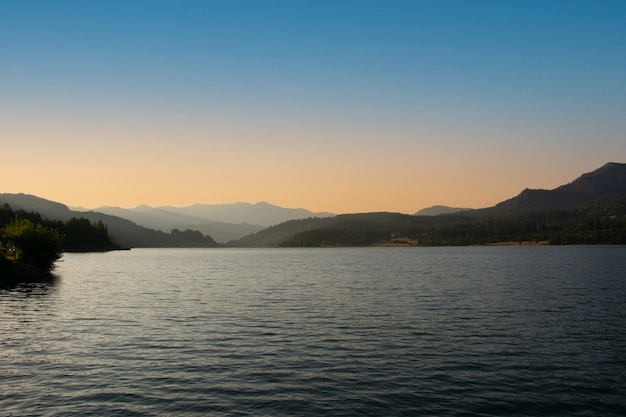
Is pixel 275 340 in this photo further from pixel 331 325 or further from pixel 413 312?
pixel 413 312

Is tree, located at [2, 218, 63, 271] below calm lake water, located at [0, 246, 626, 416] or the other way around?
the other way around

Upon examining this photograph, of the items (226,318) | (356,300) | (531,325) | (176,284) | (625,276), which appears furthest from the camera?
(625,276)

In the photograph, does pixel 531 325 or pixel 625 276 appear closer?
pixel 531 325

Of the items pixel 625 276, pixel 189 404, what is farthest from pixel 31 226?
pixel 625 276

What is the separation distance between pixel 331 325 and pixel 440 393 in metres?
26.2

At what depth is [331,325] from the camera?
58750 millimetres

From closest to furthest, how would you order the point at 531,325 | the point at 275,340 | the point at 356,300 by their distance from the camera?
the point at 275,340
the point at 531,325
the point at 356,300

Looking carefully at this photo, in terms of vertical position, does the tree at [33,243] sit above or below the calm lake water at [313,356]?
above

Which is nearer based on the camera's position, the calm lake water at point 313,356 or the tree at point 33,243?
the calm lake water at point 313,356

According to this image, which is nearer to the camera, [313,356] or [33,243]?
[313,356]

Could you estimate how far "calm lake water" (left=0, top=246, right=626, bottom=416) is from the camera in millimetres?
31406

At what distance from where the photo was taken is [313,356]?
43.3 metres

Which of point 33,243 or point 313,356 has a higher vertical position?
point 33,243

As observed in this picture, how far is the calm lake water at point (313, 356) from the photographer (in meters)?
31.4
